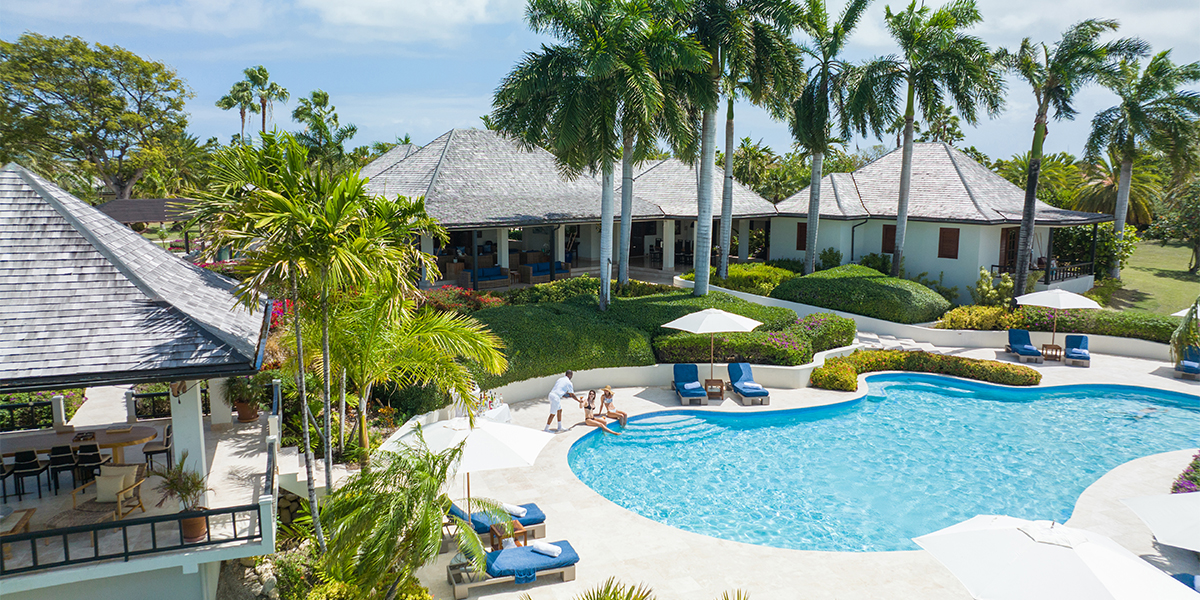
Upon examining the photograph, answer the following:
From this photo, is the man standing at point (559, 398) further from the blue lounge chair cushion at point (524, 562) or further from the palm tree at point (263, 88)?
the palm tree at point (263, 88)

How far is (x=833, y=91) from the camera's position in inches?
1094

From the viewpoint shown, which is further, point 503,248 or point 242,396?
point 503,248

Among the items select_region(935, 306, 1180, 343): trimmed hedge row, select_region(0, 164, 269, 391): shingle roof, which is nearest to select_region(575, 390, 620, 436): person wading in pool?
select_region(0, 164, 269, 391): shingle roof

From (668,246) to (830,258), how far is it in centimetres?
811

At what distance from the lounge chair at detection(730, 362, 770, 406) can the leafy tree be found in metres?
49.6

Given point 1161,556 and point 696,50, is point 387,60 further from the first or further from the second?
point 1161,556

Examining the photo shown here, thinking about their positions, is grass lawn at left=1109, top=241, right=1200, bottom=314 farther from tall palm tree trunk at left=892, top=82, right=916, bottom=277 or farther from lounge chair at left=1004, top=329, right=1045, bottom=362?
lounge chair at left=1004, top=329, right=1045, bottom=362

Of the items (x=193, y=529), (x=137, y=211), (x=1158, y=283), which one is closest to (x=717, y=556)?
(x=193, y=529)

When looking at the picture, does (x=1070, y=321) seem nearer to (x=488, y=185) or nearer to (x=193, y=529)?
(x=488, y=185)

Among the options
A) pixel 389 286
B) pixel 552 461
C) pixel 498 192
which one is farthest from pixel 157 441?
pixel 498 192

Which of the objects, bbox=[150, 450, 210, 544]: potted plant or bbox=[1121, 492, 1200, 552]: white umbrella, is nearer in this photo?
bbox=[1121, 492, 1200, 552]: white umbrella

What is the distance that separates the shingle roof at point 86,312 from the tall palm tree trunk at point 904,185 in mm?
25527

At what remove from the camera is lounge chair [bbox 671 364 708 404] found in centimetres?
1877

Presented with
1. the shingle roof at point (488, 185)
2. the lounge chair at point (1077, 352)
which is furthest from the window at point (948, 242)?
the shingle roof at point (488, 185)
